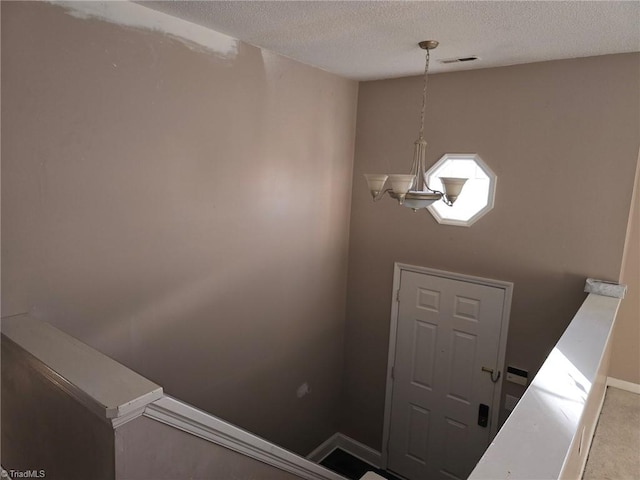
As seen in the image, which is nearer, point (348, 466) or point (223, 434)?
point (223, 434)

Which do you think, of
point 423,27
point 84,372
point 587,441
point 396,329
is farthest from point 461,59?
point 84,372

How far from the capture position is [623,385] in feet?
10.1

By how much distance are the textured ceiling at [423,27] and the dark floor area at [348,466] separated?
3.67 m

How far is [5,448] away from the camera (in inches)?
77.5

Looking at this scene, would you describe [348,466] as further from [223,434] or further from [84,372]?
[84,372]

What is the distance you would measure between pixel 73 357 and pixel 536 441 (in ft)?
5.22

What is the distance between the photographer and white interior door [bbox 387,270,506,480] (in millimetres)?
3504

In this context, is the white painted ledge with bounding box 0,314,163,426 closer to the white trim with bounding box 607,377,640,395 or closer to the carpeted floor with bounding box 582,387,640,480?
the carpeted floor with bounding box 582,387,640,480

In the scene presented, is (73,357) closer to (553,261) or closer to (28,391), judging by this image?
(28,391)

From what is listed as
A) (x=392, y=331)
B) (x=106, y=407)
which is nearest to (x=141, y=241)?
(x=106, y=407)

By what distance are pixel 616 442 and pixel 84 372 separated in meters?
2.72

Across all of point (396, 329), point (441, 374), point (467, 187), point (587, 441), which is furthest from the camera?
point (396, 329)

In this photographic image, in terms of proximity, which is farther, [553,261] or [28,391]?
[553,261]

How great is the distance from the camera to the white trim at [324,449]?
162 inches
